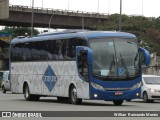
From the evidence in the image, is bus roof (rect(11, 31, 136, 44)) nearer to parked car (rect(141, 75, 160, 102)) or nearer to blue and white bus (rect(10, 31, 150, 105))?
blue and white bus (rect(10, 31, 150, 105))

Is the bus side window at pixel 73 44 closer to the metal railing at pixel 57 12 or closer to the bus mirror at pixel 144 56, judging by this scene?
the bus mirror at pixel 144 56

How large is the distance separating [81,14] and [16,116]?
87.5 metres

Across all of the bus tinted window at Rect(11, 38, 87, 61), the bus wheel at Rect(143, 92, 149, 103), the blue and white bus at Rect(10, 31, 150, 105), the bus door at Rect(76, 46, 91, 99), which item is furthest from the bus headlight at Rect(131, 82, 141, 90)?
the bus wheel at Rect(143, 92, 149, 103)

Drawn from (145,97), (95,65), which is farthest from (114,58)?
(145,97)

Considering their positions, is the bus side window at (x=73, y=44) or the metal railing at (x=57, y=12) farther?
the metal railing at (x=57, y=12)

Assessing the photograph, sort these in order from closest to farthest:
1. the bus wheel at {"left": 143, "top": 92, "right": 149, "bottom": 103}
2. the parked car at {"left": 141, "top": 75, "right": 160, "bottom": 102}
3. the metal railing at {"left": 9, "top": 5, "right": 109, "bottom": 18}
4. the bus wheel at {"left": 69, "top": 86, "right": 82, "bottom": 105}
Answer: the bus wheel at {"left": 69, "top": 86, "right": 82, "bottom": 105}
the parked car at {"left": 141, "top": 75, "right": 160, "bottom": 102}
the bus wheel at {"left": 143, "top": 92, "right": 149, "bottom": 103}
the metal railing at {"left": 9, "top": 5, "right": 109, "bottom": 18}

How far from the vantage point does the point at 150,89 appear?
33.0 meters

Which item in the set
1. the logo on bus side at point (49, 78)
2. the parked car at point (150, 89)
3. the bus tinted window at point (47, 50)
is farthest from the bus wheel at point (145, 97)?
the bus tinted window at point (47, 50)

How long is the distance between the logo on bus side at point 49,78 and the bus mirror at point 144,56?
185 inches

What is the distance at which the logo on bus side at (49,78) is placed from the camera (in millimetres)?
29019

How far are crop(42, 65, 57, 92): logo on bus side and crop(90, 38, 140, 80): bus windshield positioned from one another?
13.3ft

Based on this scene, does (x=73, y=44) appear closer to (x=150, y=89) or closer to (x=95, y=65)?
(x=95, y=65)

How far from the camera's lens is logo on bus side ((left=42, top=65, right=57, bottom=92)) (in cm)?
2902

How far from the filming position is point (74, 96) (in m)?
26.8
